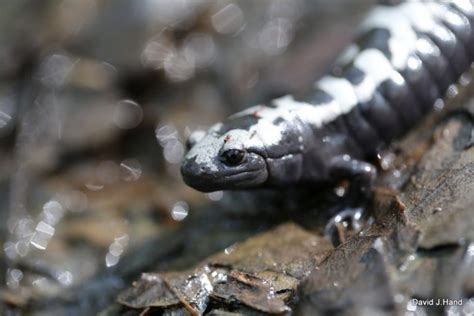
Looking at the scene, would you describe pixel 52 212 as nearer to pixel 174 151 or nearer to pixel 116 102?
pixel 174 151

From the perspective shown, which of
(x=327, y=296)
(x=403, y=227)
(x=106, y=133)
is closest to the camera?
(x=327, y=296)

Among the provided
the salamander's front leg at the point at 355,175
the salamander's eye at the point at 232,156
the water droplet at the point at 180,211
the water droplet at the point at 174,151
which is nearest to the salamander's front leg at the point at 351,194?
the salamander's front leg at the point at 355,175

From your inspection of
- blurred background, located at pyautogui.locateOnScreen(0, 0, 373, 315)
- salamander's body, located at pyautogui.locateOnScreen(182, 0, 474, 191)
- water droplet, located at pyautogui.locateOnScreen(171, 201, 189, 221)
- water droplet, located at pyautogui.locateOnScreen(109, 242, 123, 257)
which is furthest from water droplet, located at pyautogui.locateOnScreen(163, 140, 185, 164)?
salamander's body, located at pyautogui.locateOnScreen(182, 0, 474, 191)

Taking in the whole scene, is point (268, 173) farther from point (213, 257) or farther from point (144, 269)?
point (144, 269)

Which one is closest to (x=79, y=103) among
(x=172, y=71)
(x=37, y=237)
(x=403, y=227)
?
(x=172, y=71)

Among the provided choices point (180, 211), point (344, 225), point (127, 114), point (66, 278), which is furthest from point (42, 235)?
point (344, 225)

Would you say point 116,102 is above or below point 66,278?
above
